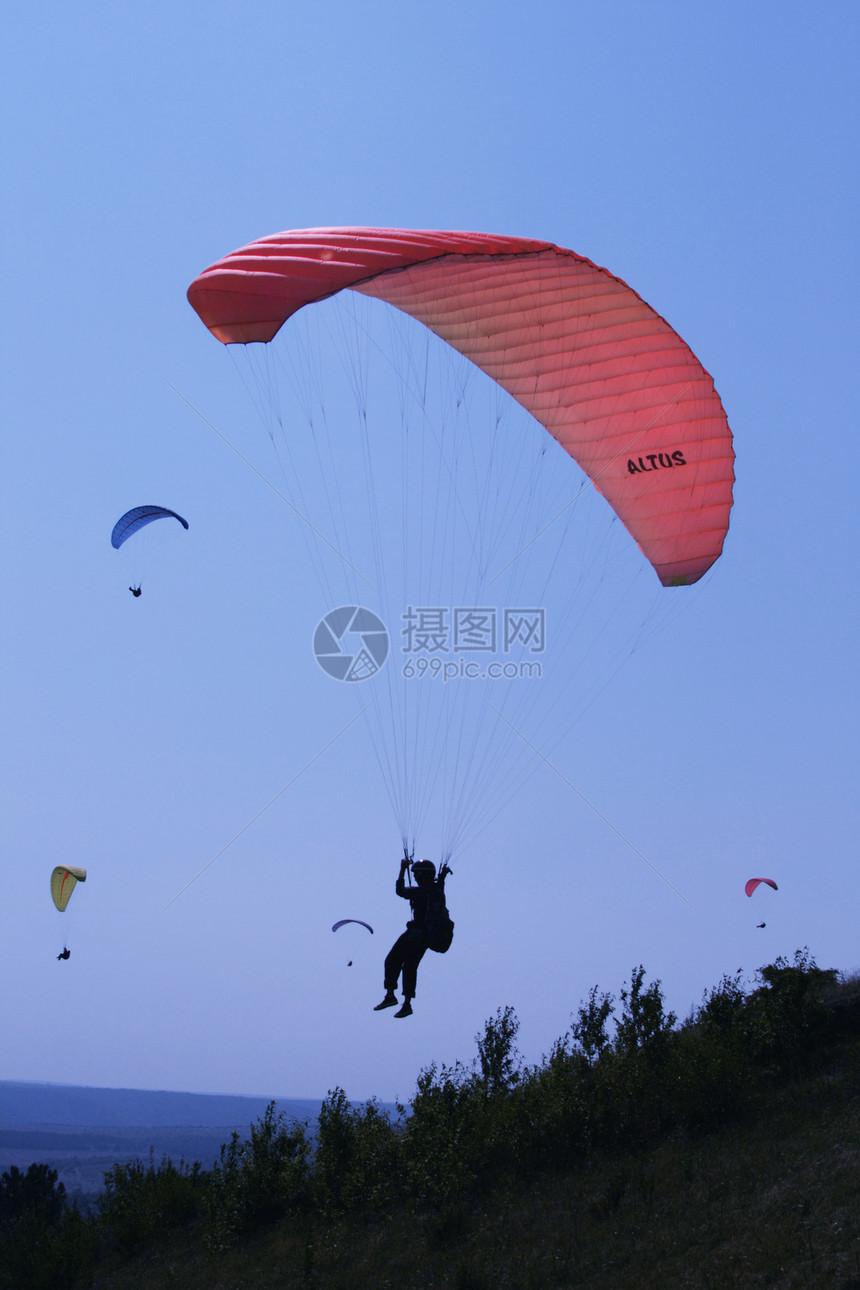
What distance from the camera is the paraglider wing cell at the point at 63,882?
23672 millimetres

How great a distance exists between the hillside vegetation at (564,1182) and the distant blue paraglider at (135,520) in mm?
13800

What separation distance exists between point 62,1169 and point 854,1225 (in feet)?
669

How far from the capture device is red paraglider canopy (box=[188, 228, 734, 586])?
441 inches

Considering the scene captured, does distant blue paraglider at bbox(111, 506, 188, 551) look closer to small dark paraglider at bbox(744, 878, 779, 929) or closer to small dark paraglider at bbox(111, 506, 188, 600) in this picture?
small dark paraglider at bbox(111, 506, 188, 600)

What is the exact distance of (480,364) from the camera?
14.0 meters

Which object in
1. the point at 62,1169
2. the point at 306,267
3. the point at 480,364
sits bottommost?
the point at 62,1169

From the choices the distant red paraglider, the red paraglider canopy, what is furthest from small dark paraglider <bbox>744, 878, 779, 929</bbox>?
the red paraglider canopy

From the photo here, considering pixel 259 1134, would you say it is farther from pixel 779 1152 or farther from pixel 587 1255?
pixel 779 1152

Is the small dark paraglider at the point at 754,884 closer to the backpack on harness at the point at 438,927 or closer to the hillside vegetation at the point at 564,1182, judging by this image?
the hillside vegetation at the point at 564,1182

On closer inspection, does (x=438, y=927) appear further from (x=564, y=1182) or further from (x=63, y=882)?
(x=63, y=882)

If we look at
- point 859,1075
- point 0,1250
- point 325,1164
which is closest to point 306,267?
point 859,1075

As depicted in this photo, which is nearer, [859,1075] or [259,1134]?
[859,1075]

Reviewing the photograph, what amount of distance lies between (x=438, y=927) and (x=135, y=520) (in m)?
12.3

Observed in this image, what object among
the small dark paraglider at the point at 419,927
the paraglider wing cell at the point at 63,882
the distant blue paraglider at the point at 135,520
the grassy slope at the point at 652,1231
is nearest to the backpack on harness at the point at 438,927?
the small dark paraglider at the point at 419,927
